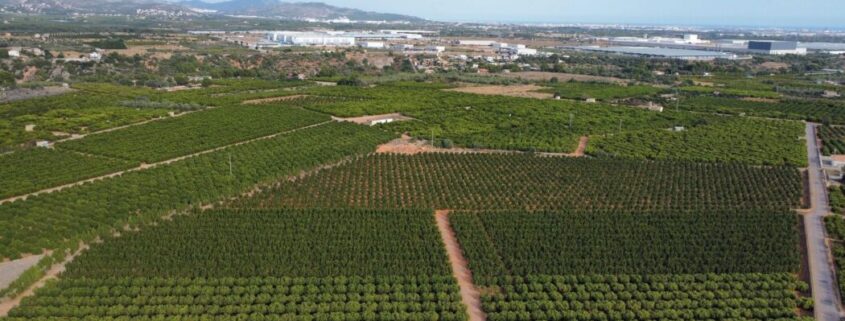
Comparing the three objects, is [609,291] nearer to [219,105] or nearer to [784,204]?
[784,204]

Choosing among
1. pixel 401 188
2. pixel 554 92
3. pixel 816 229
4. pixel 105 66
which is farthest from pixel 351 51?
pixel 816 229

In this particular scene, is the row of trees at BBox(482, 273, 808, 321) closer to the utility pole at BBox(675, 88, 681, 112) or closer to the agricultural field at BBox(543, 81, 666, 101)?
the utility pole at BBox(675, 88, 681, 112)

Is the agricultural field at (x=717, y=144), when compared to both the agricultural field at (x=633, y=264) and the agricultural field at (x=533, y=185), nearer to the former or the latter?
the agricultural field at (x=533, y=185)

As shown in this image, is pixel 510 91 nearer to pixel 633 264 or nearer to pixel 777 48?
pixel 633 264

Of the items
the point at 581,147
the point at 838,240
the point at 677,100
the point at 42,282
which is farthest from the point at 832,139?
the point at 42,282

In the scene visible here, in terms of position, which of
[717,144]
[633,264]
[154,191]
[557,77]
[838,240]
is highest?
[557,77]

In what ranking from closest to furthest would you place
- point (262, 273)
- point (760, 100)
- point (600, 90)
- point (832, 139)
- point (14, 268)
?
1. point (262, 273)
2. point (14, 268)
3. point (832, 139)
4. point (760, 100)
5. point (600, 90)
